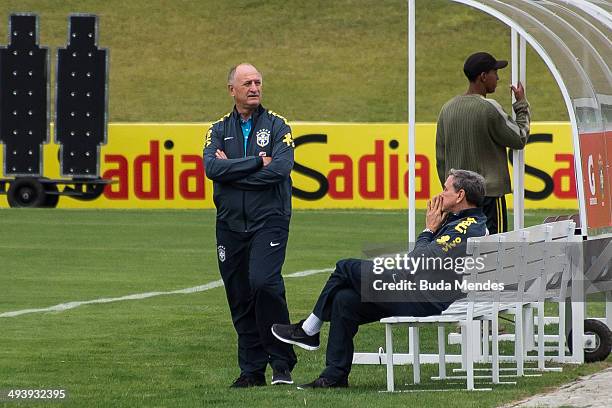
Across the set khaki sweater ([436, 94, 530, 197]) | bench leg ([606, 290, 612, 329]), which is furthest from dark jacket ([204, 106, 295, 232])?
bench leg ([606, 290, 612, 329])

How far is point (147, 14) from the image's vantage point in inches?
2128

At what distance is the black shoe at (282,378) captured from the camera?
9.77 metres

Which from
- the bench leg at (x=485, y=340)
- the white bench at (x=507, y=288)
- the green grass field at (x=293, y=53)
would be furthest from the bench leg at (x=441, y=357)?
the green grass field at (x=293, y=53)

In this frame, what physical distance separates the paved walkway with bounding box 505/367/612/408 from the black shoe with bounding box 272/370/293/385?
1.53 m

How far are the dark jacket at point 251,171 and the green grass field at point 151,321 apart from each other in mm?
1015

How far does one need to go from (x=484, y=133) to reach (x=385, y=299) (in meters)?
2.43

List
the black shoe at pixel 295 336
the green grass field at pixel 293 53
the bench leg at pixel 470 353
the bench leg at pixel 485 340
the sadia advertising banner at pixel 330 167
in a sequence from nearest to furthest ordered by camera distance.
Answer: the bench leg at pixel 470 353, the black shoe at pixel 295 336, the bench leg at pixel 485 340, the sadia advertising banner at pixel 330 167, the green grass field at pixel 293 53

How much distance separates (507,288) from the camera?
9875 millimetres

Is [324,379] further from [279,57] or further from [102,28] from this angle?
[102,28]

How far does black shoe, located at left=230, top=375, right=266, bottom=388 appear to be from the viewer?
32.1ft

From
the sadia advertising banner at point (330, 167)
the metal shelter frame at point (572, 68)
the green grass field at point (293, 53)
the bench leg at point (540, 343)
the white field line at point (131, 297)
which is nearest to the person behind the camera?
the bench leg at point (540, 343)

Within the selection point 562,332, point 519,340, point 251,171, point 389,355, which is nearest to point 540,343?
point 562,332

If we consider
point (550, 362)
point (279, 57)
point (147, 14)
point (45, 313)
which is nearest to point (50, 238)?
point (45, 313)

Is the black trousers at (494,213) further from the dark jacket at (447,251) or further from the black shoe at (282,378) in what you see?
the black shoe at (282,378)
